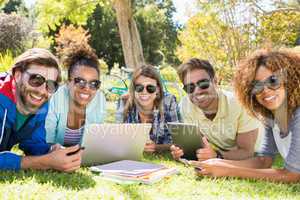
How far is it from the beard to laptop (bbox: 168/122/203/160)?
1180mm

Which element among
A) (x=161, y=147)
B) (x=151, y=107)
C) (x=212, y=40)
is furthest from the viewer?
(x=212, y=40)

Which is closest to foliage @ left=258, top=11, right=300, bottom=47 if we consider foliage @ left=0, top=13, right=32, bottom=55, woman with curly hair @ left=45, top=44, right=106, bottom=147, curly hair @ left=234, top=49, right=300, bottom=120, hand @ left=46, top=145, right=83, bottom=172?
woman with curly hair @ left=45, top=44, right=106, bottom=147

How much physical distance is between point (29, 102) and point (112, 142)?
0.76 meters

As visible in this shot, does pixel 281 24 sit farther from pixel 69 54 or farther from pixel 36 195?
pixel 36 195

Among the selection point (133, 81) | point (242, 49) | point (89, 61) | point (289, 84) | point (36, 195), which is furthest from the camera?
point (242, 49)

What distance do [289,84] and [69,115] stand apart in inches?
84.7

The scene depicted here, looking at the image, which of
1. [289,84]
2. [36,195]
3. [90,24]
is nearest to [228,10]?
[289,84]

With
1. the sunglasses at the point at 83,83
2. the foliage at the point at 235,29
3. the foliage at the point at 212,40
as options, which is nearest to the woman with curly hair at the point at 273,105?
the sunglasses at the point at 83,83

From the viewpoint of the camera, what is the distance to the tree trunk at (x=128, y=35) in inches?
407

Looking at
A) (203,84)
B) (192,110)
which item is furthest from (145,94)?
(203,84)

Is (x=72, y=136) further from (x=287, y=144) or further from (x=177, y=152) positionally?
(x=287, y=144)

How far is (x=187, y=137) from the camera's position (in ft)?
11.9

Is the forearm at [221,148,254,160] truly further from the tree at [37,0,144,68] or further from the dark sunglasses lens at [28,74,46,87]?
the tree at [37,0,144,68]

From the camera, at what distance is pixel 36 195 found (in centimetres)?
251
